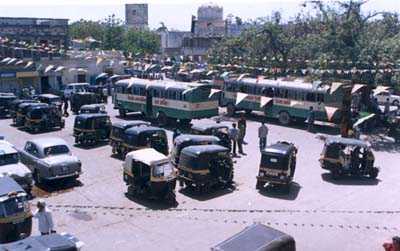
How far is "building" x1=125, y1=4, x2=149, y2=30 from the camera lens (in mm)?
128125

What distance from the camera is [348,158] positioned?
2102 cm

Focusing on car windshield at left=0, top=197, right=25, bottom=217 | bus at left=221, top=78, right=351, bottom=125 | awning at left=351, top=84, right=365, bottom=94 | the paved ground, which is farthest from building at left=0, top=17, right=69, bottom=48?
car windshield at left=0, top=197, right=25, bottom=217

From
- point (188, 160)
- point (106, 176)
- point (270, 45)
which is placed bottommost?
point (106, 176)

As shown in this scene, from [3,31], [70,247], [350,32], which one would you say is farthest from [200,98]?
[3,31]

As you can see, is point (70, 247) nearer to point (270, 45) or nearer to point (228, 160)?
point (228, 160)

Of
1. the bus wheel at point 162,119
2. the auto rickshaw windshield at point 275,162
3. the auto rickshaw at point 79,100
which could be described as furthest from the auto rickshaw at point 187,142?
the auto rickshaw at point 79,100

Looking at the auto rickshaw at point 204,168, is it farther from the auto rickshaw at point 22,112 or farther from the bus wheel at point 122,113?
the bus wheel at point 122,113

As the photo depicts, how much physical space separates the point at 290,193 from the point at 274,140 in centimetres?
963

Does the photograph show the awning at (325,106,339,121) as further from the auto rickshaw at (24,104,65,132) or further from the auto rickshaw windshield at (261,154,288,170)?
the auto rickshaw at (24,104,65,132)

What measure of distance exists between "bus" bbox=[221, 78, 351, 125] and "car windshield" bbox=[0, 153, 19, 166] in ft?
58.9

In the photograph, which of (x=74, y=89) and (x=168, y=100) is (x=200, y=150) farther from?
(x=74, y=89)

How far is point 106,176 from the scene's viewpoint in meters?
21.4

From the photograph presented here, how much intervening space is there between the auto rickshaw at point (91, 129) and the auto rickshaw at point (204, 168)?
28.6 ft

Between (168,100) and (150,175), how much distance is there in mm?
14706
